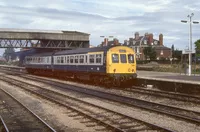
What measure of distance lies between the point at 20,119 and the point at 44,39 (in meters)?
48.1

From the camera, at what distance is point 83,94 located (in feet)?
63.8

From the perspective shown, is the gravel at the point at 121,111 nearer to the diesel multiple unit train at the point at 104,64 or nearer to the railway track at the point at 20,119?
the railway track at the point at 20,119

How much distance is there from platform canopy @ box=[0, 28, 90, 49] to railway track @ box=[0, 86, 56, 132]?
→ 139 ft

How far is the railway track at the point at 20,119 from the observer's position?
1012 centimetres

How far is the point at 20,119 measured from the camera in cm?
1182

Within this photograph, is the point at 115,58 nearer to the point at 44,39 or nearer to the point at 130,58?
the point at 130,58

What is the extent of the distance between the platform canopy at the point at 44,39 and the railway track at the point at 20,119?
42491 millimetres

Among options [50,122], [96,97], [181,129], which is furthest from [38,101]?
[181,129]

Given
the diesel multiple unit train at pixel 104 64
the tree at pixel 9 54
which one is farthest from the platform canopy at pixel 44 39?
the diesel multiple unit train at pixel 104 64

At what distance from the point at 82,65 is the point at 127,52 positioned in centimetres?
450

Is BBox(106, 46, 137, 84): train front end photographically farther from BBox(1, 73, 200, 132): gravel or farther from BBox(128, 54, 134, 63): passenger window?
BBox(1, 73, 200, 132): gravel

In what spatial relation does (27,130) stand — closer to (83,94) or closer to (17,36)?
→ (83,94)

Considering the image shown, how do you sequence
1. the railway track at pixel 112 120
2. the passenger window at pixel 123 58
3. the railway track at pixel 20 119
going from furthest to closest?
the passenger window at pixel 123 58 < the railway track at pixel 20 119 < the railway track at pixel 112 120

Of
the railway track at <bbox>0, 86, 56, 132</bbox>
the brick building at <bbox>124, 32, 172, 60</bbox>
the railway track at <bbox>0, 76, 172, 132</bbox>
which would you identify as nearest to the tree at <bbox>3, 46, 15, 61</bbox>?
the brick building at <bbox>124, 32, 172, 60</bbox>
